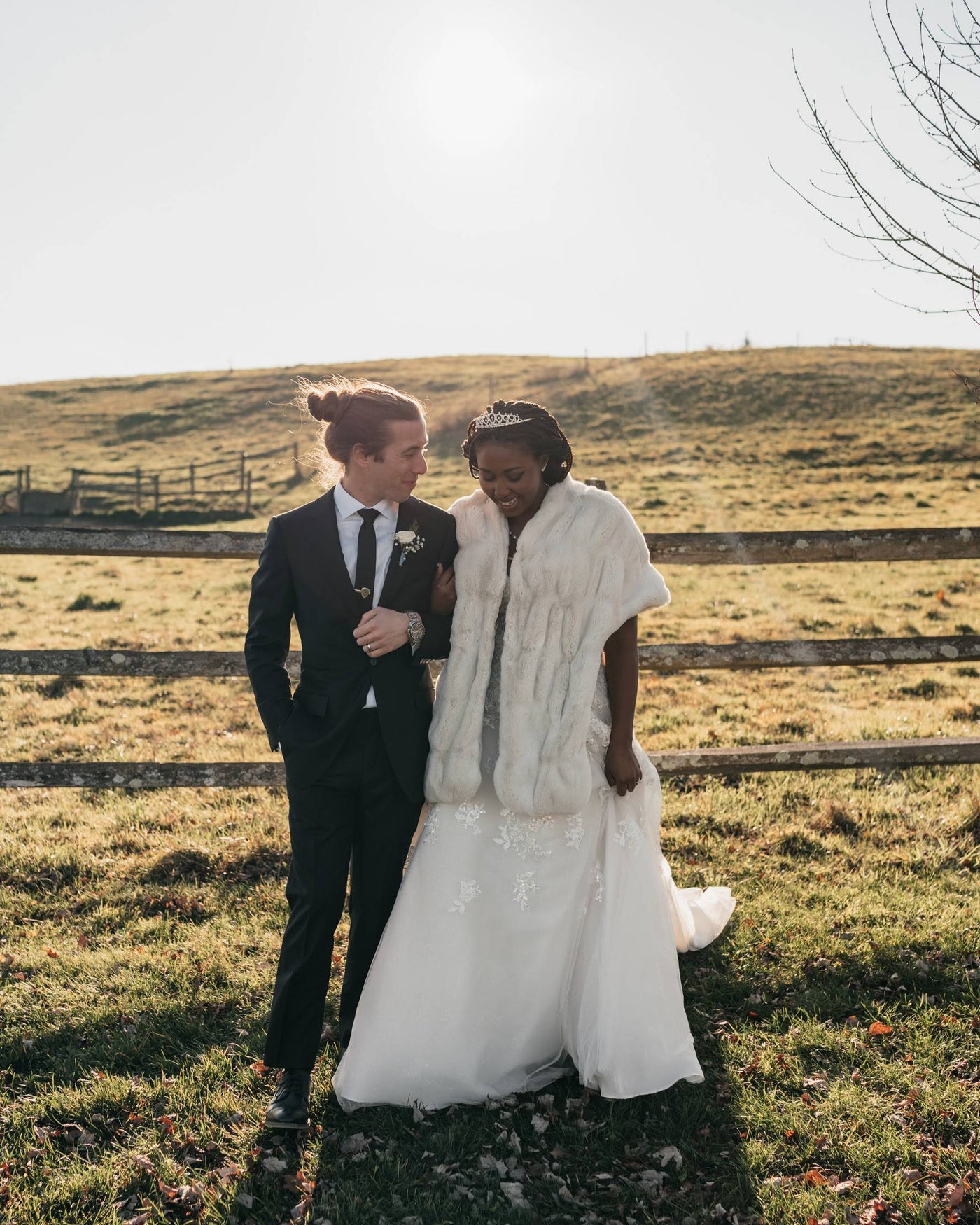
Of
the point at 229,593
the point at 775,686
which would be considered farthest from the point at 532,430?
the point at 229,593

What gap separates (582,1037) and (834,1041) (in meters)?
1.19

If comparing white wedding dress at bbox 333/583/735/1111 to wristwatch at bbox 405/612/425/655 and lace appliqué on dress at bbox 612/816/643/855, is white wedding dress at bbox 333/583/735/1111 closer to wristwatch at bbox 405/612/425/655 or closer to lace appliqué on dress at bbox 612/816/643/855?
lace appliqué on dress at bbox 612/816/643/855

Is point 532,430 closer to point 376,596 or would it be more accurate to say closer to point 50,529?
Answer: point 376,596

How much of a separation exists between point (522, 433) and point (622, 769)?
133 centimetres

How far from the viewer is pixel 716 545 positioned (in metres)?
5.79

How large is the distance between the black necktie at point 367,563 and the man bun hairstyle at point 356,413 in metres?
0.26

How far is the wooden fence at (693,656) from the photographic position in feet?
17.7

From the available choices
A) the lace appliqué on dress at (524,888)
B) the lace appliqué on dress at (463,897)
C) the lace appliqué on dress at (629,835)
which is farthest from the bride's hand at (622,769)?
the lace appliqué on dress at (463,897)

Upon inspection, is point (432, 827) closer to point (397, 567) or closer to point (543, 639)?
point (543, 639)

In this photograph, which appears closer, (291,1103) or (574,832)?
(291,1103)

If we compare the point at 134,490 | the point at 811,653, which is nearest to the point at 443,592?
the point at 811,653

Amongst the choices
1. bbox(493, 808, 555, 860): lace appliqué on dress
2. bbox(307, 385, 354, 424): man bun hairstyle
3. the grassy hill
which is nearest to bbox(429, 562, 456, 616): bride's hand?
bbox(307, 385, 354, 424): man bun hairstyle

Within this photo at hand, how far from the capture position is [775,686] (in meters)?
10.4

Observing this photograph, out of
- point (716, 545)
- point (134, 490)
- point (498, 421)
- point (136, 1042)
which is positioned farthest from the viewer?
point (134, 490)
